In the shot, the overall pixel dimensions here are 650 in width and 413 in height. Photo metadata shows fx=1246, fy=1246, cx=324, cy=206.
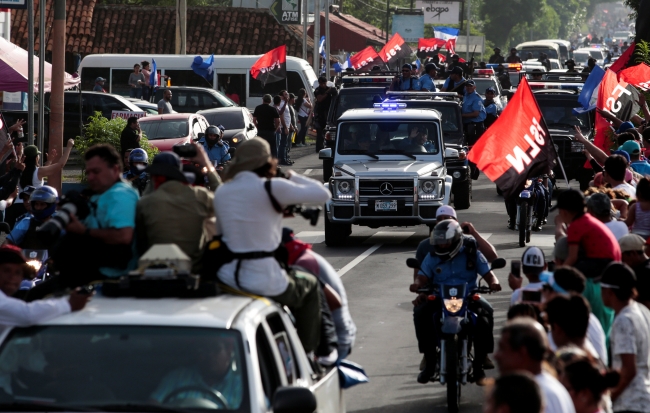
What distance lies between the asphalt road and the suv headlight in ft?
2.68

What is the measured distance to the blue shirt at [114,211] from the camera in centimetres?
663

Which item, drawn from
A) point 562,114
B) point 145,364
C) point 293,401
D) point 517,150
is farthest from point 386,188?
point 293,401

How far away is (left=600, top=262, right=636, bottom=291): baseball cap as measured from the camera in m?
6.75

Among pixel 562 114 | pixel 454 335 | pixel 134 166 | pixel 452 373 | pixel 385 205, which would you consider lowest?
pixel 385 205

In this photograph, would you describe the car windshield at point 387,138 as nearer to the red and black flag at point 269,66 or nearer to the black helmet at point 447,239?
the black helmet at point 447,239

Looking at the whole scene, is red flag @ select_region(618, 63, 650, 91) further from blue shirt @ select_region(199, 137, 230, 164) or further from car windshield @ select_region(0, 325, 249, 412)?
car windshield @ select_region(0, 325, 249, 412)

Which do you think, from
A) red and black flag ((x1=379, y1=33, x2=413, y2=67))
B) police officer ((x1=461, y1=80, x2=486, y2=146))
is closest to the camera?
police officer ((x1=461, y1=80, x2=486, y2=146))

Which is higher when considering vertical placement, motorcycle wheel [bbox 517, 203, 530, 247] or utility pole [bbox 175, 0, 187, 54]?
utility pole [bbox 175, 0, 187, 54]

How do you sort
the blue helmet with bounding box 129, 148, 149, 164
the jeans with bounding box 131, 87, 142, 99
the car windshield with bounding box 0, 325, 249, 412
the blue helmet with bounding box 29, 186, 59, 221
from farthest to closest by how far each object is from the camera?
1. the jeans with bounding box 131, 87, 142, 99
2. the blue helmet with bounding box 129, 148, 149, 164
3. the blue helmet with bounding box 29, 186, 59, 221
4. the car windshield with bounding box 0, 325, 249, 412

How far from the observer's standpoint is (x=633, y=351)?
261 inches

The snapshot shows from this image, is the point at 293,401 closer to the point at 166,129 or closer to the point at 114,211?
the point at 114,211

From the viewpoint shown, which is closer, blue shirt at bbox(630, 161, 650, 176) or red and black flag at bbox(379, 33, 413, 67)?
blue shirt at bbox(630, 161, 650, 176)

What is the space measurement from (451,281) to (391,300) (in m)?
4.74

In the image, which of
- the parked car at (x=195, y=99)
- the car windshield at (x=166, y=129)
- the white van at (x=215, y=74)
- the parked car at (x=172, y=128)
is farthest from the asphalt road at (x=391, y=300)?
the white van at (x=215, y=74)
